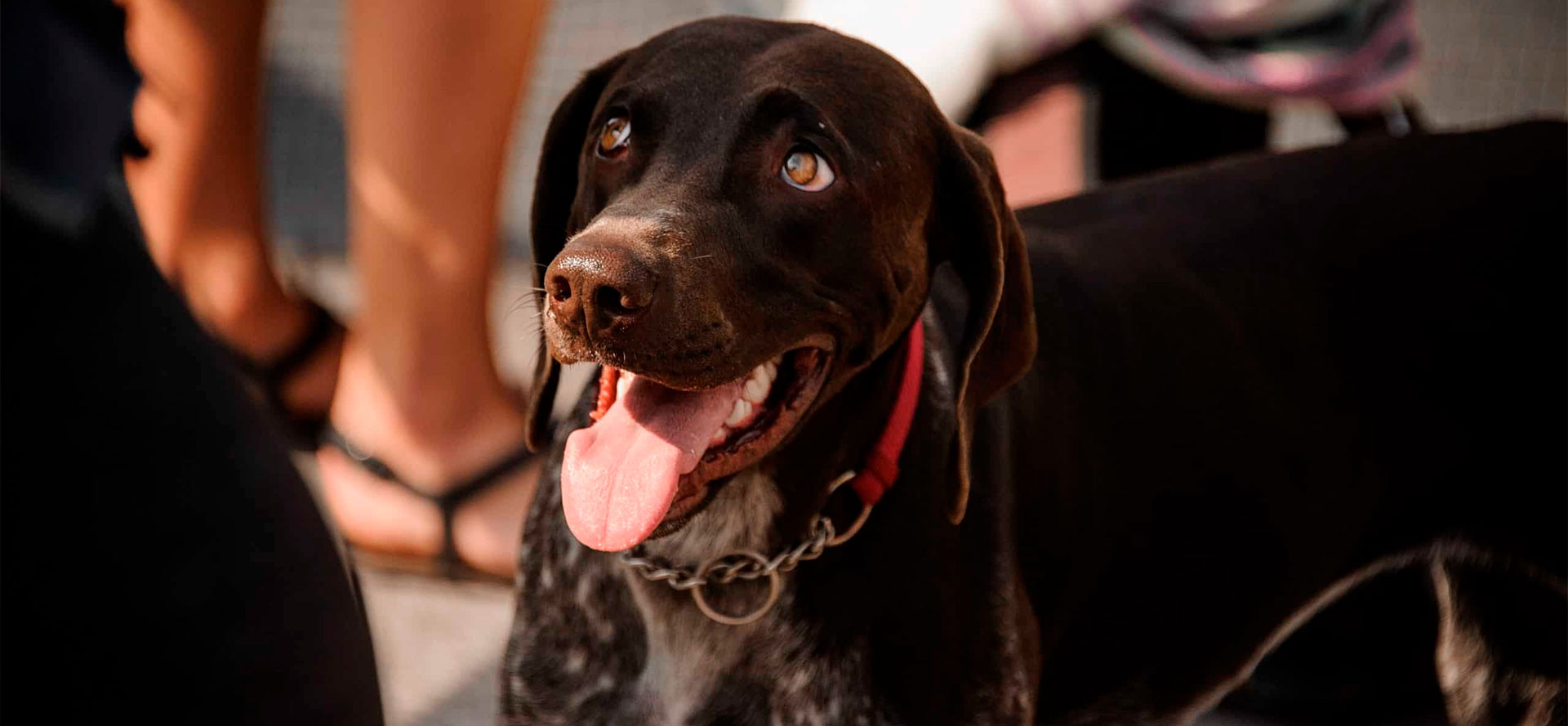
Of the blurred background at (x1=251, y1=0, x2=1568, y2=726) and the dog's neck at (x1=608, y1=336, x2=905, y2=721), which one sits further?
the blurred background at (x1=251, y1=0, x2=1568, y2=726)

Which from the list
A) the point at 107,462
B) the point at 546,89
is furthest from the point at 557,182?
the point at 546,89

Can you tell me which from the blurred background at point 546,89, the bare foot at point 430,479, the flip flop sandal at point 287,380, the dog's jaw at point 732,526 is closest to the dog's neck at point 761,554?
the dog's jaw at point 732,526

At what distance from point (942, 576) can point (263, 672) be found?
892mm

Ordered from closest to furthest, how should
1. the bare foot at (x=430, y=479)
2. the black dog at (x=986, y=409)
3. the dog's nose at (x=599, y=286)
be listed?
the dog's nose at (x=599, y=286), the black dog at (x=986, y=409), the bare foot at (x=430, y=479)

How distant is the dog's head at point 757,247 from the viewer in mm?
1527

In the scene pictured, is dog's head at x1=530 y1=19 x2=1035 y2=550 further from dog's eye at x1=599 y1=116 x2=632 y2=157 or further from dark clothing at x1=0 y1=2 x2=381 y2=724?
dark clothing at x1=0 y1=2 x2=381 y2=724

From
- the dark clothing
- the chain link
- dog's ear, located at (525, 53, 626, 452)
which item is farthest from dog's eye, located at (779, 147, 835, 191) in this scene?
the dark clothing

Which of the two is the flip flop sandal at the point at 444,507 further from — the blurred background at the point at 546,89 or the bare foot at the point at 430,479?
the blurred background at the point at 546,89

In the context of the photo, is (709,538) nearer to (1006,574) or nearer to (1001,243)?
(1006,574)

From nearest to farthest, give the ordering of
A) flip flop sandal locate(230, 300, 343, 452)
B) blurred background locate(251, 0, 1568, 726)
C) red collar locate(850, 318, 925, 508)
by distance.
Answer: red collar locate(850, 318, 925, 508) → flip flop sandal locate(230, 300, 343, 452) → blurred background locate(251, 0, 1568, 726)

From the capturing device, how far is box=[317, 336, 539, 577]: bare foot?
2979 mm

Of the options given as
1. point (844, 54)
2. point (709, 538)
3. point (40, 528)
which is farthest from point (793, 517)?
point (40, 528)

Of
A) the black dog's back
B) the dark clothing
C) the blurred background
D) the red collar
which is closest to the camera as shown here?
the dark clothing

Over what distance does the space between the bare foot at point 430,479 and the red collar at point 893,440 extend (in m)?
1.30
